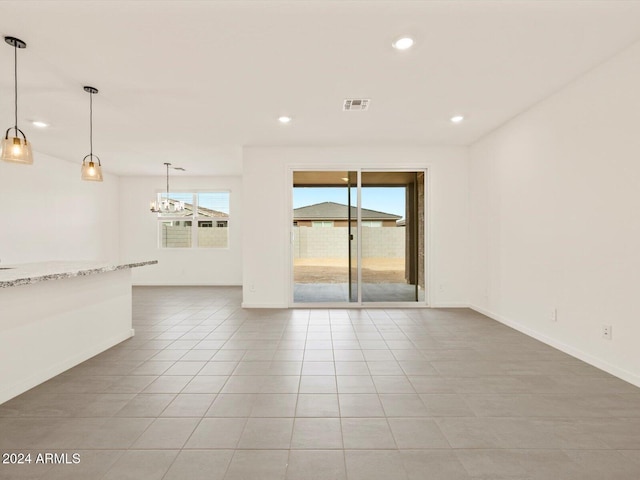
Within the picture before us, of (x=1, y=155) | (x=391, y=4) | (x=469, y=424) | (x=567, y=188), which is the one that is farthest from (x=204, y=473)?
(x=567, y=188)

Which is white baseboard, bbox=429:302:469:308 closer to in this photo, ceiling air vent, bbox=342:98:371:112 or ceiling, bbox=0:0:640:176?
ceiling, bbox=0:0:640:176

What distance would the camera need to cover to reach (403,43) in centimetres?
245

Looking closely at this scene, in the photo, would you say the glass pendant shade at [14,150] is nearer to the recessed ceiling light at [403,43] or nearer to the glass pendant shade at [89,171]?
the glass pendant shade at [89,171]

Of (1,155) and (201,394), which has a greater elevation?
(1,155)

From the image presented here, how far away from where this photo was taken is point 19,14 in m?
2.13

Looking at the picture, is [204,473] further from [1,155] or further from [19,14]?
[19,14]

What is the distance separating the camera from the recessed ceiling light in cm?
240

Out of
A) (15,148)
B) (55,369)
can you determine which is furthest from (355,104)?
(55,369)

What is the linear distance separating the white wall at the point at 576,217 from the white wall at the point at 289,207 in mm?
777

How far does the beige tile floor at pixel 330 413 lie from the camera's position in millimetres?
1626

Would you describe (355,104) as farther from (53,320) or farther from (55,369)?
(55,369)

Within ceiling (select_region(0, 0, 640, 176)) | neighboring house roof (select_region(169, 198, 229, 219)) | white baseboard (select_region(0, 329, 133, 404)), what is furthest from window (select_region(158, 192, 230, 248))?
white baseboard (select_region(0, 329, 133, 404))

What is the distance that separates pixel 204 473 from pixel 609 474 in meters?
1.96

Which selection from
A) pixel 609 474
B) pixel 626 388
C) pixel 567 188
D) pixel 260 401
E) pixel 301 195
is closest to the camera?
pixel 609 474
